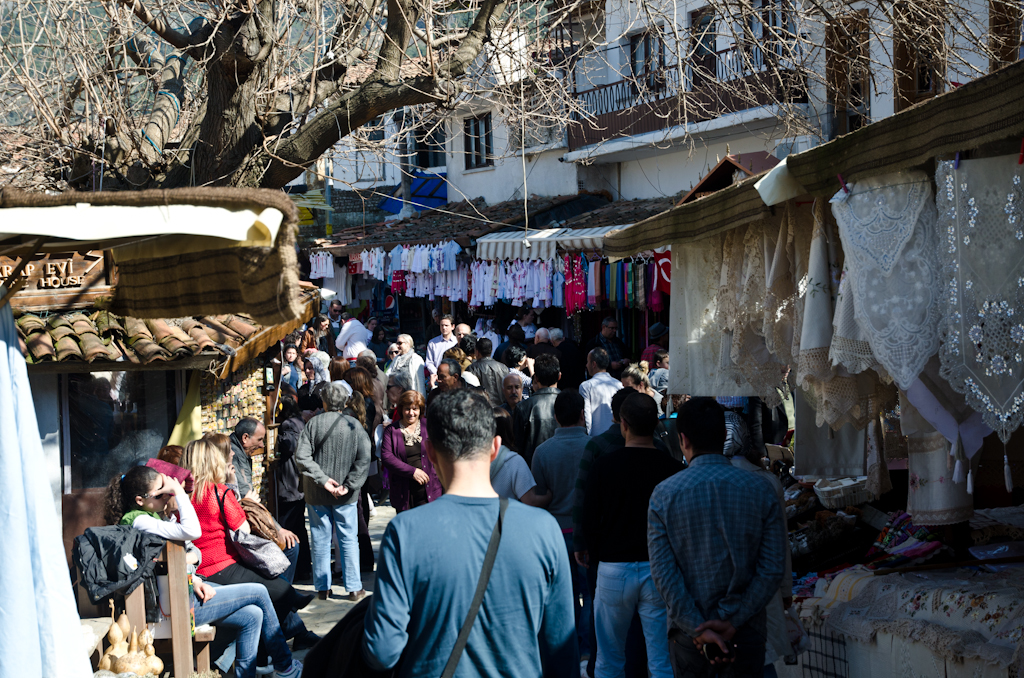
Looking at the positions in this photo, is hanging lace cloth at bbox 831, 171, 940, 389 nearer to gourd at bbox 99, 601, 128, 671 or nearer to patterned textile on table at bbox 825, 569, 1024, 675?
patterned textile on table at bbox 825, 569, 1024, 675

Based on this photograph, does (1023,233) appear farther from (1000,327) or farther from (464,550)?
(464,550)

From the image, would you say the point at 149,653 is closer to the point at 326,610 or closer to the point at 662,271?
the point at 326,610

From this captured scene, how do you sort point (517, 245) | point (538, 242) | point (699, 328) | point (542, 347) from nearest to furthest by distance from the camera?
point (699, 328) → point (542, 347) → point (538, 242) → point (517, 245)

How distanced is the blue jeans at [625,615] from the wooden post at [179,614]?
8.30ft

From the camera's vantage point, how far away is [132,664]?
4.92 m

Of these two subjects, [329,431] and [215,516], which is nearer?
[215,516]

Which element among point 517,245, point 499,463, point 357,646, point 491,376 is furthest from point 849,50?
point 517,245

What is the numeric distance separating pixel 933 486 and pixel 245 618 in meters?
4.15

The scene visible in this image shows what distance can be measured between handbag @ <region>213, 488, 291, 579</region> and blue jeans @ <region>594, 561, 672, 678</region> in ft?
7.90

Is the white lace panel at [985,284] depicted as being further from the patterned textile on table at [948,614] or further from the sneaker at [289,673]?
the sneaker at [289,673]

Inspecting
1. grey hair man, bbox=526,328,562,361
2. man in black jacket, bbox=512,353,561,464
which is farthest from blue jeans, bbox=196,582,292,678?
grey hair man, bbox=526,328,562,361

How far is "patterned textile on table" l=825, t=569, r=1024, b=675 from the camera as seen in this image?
3.88 m

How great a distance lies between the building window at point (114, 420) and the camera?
7.32 metres

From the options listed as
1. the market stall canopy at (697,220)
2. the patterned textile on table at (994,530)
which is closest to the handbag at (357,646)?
the market stall canopy at (697,220)
